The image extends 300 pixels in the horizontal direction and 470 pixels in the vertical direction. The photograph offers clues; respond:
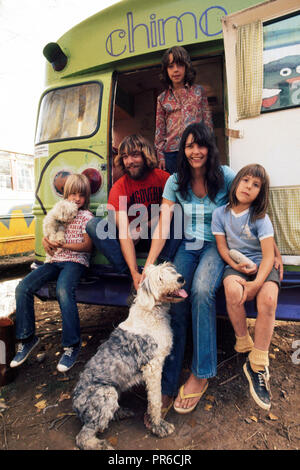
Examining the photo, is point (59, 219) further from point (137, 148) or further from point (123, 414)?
point (123, 414)

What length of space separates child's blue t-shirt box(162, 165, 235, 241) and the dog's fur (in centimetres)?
98

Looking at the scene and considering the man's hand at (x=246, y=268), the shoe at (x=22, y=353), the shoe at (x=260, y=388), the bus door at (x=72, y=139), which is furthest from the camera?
the bus door at (x=72, y=139)

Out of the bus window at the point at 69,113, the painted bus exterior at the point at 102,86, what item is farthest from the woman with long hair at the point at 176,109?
the bus window at the point at 69,113

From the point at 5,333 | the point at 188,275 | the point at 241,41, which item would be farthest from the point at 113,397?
the point at 241,41

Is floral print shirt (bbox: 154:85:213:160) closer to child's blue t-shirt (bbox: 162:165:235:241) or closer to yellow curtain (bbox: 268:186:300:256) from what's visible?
child's blue t-shirt (bbox: 162:165:235:241)

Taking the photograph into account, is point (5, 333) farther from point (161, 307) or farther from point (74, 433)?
point (161, 307)

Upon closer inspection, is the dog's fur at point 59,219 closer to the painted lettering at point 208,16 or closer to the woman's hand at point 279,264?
the woman's hand at point 279,264

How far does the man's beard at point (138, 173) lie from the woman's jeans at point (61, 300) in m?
1.04

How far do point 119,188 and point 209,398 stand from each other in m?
2.03

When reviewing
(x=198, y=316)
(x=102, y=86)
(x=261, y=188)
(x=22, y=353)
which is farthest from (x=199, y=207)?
(x=22, y=353)

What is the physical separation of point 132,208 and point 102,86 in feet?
4.60

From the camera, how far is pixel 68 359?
2520mm

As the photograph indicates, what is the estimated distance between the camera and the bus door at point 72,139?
2.98m

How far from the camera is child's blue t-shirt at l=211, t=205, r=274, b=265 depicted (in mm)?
2260
